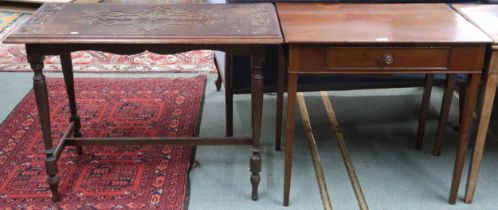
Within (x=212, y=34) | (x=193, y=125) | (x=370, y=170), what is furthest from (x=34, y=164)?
(x=370, y=170)

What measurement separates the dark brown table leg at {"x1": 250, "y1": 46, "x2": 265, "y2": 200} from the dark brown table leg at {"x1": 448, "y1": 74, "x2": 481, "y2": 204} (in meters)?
0.77

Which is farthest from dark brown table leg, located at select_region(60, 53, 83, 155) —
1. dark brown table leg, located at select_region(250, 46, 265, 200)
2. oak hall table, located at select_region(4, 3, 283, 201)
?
dark brown table leg, located at select_region(250, 46, 265, 200)

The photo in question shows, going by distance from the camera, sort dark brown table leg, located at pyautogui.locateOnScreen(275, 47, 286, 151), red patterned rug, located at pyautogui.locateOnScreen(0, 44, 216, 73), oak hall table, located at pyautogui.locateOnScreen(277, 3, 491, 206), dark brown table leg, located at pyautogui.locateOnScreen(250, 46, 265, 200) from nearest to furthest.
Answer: oak hall table, located at pyautogui.locateOnScreen(277, 3, 491, 206) < dark brown table leg, located at pyautogui.locateOnScreen(250, 46, 265, 200) < dark brown table leg, located at pyautogui.locateOnScreen(275, 47, 286, 151) < red patterned rug, located at pyautogui.locateOnScreen(0, 44, 216, 73)

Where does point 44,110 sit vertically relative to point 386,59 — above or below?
below

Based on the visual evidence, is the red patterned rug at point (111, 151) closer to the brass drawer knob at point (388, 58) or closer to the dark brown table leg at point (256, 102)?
the dark brown table leg at point (256, 102)

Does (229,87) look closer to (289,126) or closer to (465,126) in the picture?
(289,126)

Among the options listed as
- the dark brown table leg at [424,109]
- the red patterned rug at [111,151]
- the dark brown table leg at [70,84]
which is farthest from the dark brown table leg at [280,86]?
the dark brown table leg at [70,84]

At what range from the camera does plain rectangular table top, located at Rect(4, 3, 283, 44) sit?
1.81m

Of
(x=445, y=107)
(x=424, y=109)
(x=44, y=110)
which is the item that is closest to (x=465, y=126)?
(x=445, y=107)

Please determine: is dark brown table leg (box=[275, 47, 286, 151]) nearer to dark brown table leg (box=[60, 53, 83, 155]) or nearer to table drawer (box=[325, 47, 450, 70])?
table drawer (box=[325, 47, 450, 70])

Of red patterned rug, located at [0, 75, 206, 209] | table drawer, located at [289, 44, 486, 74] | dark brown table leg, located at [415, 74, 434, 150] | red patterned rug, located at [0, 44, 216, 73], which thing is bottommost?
red patterned rug, located at [0, 44, 216, 73]

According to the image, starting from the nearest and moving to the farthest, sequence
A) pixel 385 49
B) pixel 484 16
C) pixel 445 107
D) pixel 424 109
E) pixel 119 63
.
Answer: pixel 385 49 < pixel 484 16 < pixel 445 107 < pixel 424 109 < pixel 119 63

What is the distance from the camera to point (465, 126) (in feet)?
6.54

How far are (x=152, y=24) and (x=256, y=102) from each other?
497mm
